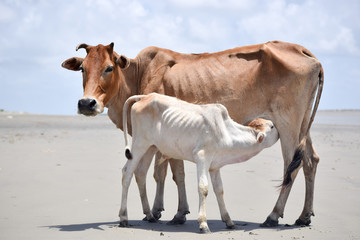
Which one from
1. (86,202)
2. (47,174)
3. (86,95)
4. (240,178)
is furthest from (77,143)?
(86,95)

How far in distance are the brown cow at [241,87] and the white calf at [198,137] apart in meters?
0.60

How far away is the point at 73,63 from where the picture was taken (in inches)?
377

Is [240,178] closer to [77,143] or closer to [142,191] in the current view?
[142,191]

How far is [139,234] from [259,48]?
11.7ft

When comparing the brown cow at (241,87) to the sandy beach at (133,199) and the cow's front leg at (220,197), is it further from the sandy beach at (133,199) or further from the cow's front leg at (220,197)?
the cow's front leg at (220,197)

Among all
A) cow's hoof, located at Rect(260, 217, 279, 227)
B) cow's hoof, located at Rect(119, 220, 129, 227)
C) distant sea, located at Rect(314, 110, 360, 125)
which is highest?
cow's hoof, located at Rect(119, 220, 129, 227)

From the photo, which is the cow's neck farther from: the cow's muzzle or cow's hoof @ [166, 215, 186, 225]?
Result: cow's hoof @ [166, 215, 186, 225]

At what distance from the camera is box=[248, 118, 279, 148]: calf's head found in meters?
8.10

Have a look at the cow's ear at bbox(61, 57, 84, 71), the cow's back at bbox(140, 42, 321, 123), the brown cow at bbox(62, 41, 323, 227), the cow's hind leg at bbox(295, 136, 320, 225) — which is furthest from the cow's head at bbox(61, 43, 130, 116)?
the cow's hind leg at bbox(295, 136, 320, 225)

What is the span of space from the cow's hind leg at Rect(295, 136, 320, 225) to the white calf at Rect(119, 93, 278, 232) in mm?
1261

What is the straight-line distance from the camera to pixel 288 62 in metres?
8.98

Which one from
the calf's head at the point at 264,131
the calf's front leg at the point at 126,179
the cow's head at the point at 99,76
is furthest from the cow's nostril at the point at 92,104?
the calf's head at the point at 264,131

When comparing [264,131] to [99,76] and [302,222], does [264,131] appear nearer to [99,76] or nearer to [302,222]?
[302,222]

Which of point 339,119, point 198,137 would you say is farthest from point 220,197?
point 339,119
